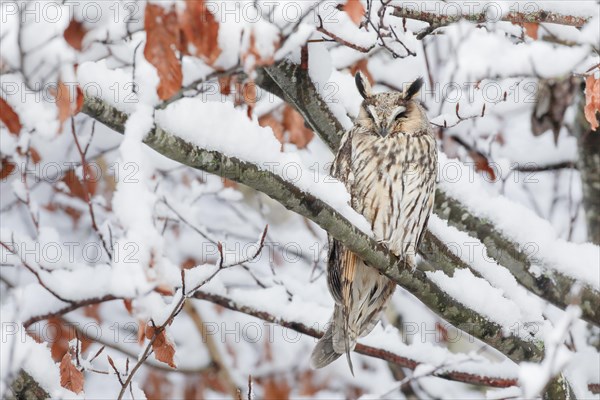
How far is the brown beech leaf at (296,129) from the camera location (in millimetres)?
4543

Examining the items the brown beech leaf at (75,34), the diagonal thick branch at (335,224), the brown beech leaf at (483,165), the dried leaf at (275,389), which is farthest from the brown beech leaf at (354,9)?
the dried leaf at (275,389)

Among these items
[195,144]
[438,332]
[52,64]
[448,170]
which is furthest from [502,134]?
[52,64]

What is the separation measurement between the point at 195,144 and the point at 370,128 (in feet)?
5.91

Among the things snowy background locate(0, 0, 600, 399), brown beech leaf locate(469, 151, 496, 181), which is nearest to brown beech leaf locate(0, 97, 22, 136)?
snowy background locate(0, 0, 600, 399)

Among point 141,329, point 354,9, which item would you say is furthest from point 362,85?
point 141,329

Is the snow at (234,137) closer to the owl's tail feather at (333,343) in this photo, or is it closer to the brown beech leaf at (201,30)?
the brown beech leaf at (201,30)

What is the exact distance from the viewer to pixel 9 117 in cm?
243

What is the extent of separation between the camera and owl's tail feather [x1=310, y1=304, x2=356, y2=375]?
407 centimetres

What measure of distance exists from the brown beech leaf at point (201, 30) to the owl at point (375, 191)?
1.87 meters

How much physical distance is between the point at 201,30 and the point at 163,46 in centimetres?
10

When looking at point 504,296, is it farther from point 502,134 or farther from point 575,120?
point 502,134

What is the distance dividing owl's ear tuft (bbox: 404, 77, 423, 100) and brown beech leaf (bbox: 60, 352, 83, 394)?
208cm

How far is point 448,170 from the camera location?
4172 mm

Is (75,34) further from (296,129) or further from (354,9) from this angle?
(296,129)
